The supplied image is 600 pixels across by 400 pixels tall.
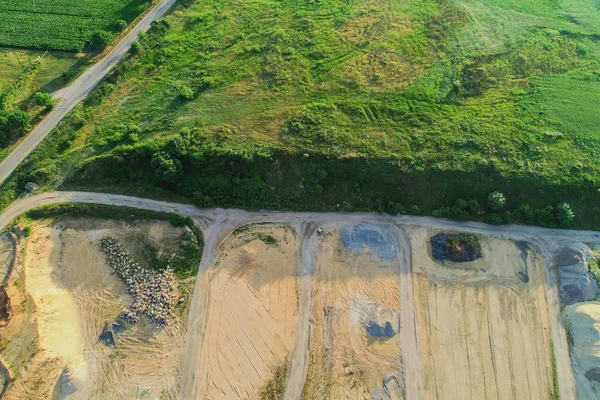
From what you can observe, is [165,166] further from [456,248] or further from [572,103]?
[572,103]

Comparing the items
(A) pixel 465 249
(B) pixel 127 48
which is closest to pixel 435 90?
(A) pixel 465 249

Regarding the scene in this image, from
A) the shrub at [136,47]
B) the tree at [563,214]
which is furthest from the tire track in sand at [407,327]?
the shrub at [136,47]

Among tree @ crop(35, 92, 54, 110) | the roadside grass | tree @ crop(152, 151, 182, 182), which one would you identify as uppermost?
the roadside grass

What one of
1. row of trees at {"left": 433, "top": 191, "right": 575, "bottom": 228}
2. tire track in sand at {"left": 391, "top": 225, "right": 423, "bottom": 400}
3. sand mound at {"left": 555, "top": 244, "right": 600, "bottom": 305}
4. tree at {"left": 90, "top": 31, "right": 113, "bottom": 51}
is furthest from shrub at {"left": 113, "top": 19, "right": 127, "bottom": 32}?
sand mound at {"left": 555, "top": 244, "right": 600, "bottom": 305}

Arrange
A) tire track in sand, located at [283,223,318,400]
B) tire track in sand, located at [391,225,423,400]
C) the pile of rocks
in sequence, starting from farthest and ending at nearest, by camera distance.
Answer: the pile of rocks < tire track in sand, located at [391,225,423,400] < tire track in sand, located at [283,223,318,400]

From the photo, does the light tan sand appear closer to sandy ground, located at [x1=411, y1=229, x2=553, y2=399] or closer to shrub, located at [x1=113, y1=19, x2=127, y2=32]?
sandy ground, located at [x1=411, y1=229, x2=553, y2=399]

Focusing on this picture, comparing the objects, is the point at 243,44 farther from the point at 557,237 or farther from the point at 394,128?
the point at 557,237

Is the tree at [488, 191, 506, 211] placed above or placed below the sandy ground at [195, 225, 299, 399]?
above
